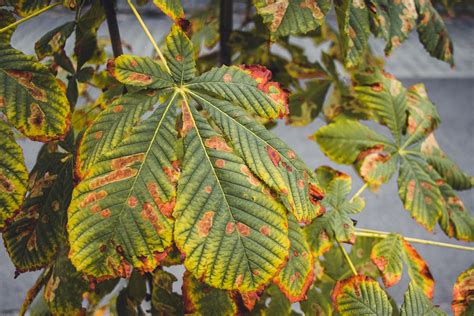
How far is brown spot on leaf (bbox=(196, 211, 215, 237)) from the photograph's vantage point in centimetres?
41

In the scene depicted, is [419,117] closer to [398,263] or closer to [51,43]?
[398,263]

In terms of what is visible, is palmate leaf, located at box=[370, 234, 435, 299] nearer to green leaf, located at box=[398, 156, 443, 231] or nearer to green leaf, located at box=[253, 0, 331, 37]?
green leaf, located at box=[398, 156, 443, 231]

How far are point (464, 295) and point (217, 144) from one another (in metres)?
0.37

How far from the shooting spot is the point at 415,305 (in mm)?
501

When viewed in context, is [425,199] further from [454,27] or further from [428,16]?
[454,27]

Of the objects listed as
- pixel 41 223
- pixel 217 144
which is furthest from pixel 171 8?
pixel 41 223

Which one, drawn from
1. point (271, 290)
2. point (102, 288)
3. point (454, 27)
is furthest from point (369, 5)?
point (454, 27)

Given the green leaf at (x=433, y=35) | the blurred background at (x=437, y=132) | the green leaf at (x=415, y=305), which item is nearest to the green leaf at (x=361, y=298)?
the green leaf at (x=415, y=305)

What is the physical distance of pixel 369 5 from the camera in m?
0.58

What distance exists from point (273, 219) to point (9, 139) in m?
0.24

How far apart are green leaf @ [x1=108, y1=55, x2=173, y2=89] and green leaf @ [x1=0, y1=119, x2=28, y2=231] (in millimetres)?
116

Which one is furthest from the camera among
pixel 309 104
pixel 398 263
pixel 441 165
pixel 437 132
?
pixel 437 132

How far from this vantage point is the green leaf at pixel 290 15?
50cm

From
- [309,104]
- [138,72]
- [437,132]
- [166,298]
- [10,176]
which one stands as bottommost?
[166,298]
